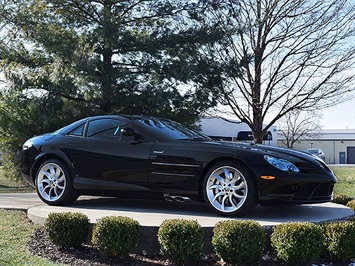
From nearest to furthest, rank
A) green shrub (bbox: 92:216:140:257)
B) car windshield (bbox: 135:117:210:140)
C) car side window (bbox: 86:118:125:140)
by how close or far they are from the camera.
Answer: green shrub (bbox: 92:216:140:257), car windshield (bbox: 135:117:210:140), car side window (bbox: 86:118:125:140)

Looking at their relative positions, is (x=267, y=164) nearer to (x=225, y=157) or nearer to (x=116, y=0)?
(x=225, y=157)

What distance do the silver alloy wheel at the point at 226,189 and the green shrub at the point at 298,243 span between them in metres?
0.83

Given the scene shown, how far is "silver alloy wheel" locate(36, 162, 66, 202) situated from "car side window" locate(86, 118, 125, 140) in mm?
709

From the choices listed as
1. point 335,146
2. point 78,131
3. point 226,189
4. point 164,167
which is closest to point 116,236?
point 164,167

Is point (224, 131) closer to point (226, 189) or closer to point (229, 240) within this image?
point (226, 189)

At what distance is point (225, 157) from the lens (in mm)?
5410

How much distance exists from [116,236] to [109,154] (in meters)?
1.75

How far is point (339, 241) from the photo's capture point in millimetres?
4746

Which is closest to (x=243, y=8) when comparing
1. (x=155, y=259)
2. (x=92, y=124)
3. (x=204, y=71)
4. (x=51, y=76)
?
(x=204, y=71)

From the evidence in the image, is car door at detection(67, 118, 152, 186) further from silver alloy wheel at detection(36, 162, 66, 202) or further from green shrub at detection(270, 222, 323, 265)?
green shrub at detection(270, 222, 323, 265)

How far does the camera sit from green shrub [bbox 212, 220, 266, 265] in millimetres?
4426

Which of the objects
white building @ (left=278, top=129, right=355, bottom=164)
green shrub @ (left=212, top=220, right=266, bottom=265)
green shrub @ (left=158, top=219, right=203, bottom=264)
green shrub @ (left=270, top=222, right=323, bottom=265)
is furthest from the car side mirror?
white building @ (left=278, top=129, right=355, bottom=164)

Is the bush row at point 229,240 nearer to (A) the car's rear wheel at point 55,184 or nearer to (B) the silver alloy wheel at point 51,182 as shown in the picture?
(A) the car's rear wheel at point 55,184

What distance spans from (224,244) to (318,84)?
12.5 metres
